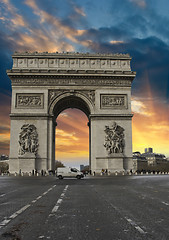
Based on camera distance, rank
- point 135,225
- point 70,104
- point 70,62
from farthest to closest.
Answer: point 70,104 < point 70,62 < point 135,225

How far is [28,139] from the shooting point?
135ft

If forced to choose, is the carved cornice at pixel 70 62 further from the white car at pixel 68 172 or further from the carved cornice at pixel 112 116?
the white car at pixel 68 172

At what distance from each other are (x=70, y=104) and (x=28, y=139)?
36.2ft

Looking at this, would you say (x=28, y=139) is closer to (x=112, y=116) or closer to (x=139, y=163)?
(x=112, y=116)

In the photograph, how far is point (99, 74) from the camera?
4325 cm

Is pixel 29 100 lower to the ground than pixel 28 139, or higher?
higher

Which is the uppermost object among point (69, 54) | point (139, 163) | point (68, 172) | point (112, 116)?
point (69, 54)

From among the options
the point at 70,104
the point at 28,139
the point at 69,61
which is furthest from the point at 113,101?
the point at 28,139

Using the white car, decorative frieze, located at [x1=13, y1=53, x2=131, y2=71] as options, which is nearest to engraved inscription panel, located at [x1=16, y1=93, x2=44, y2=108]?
decorative frieze, located at [x1=13, y1=53, x2=131, y2=71]

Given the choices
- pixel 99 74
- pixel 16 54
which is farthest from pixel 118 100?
pixel 16 54

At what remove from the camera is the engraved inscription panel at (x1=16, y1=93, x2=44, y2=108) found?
140ft

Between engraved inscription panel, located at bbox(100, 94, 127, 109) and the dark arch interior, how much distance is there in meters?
3.04

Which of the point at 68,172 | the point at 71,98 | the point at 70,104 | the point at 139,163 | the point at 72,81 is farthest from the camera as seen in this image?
the point at 139,163

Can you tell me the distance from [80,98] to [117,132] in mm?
7840
